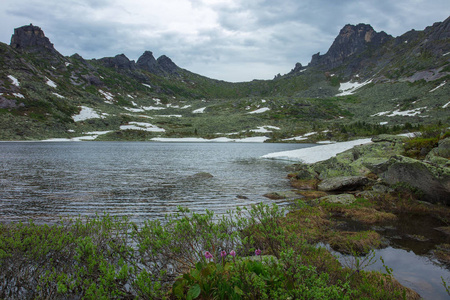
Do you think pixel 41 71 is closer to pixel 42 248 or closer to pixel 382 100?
pixel 42 248

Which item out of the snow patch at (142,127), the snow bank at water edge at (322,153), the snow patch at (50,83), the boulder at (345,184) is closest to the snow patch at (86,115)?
the snow patch at (142,127)

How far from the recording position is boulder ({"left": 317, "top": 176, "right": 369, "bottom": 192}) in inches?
754

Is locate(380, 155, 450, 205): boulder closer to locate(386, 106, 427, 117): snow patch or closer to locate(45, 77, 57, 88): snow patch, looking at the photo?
locate(386, 106, 427, 117): snow patch

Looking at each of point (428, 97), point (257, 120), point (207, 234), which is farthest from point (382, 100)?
point (207, 234)

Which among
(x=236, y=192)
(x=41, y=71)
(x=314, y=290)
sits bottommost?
(x=236, y=192)

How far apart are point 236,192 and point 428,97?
183565 millimetres

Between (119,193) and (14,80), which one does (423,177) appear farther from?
(14,80)

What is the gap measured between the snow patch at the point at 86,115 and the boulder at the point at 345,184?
146 metres

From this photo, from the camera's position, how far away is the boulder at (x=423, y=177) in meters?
12.3

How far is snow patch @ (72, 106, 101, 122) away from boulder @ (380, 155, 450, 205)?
495 ft

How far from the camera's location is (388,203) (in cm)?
1388

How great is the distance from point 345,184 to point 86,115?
153486 mm

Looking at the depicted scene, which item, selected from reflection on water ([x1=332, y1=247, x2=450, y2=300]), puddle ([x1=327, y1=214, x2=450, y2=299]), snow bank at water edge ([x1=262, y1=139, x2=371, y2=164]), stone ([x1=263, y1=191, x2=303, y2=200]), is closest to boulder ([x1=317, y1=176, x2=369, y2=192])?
stone ([x1=263, y1=191, x2=303, y2=200])

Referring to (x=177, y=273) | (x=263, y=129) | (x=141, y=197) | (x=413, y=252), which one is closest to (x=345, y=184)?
(x=413, y=252)
